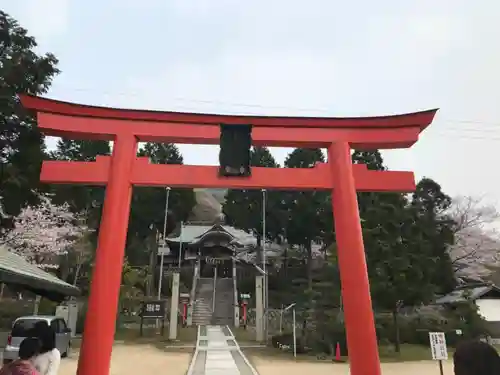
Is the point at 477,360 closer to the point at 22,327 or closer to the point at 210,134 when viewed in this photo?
the point at 210,134

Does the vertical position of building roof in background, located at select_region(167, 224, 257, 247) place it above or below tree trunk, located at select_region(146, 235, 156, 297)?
above

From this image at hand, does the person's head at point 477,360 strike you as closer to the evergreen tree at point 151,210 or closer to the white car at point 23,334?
the white car at point 23,334

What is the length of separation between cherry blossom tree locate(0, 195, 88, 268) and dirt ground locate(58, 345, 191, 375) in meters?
7.43

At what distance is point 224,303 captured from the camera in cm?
3042

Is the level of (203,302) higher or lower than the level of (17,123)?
lower

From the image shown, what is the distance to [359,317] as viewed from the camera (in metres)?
7.34

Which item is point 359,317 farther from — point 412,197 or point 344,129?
point 412,197

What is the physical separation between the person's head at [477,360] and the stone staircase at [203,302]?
26227 millimetres

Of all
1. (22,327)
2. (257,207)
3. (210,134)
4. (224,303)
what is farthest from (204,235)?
(210,134)

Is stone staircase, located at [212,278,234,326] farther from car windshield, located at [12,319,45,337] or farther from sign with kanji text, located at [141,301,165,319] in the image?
car windshield, located at [12,319,45,337]

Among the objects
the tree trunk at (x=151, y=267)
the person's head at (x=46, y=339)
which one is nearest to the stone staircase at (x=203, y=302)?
the tree trunk at (x=151, y=267)

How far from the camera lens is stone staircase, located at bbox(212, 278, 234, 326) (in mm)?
27719

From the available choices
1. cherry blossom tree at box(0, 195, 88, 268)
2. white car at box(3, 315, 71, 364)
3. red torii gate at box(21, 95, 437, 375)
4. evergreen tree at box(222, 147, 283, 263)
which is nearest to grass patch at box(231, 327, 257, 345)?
white car at box(3, 315, 71, 364)

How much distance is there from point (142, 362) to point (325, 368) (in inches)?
237
